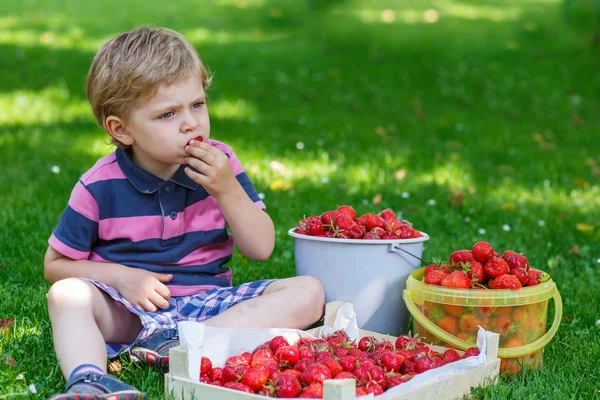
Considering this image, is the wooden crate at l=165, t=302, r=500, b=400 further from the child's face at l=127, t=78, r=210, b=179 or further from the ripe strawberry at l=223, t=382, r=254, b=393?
the child's face at l=127, t=78, r=210, b=179

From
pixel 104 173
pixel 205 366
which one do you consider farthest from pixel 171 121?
pixel 205 366

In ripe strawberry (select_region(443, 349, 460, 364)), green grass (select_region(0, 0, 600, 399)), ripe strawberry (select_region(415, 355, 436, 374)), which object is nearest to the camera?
ripe strawberry (select_region(415, 355, 436, 374))

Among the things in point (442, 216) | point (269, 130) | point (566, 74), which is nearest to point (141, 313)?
point (442, 216)

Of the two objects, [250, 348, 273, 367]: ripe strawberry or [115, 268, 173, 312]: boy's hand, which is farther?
Result: [115, 268, 173, 312]: boy's hand

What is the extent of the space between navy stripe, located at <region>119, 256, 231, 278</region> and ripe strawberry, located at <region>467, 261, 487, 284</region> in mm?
760

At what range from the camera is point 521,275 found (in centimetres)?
229

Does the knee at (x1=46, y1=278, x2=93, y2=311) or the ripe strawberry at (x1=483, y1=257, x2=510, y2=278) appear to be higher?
the knee at (x1=46, y1=278, x2=93, y2=311)

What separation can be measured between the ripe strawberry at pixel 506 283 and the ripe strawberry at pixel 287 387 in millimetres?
686

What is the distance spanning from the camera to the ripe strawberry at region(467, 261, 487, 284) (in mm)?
2279

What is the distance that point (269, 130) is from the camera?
5.45 metres

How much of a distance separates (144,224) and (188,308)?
0.28m

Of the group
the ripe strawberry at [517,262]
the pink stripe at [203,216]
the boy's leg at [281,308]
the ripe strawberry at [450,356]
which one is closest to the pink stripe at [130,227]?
the pink stripe at [203,216]

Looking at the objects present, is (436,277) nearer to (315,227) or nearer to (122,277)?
(315,227)

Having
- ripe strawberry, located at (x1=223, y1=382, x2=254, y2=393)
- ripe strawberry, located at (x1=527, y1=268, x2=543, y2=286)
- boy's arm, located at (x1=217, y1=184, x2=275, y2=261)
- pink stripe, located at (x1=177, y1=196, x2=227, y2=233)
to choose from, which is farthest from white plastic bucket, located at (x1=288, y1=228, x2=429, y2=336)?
ripe strawberry, located at (x1=223, y1=382, x2=254, y2=393)
